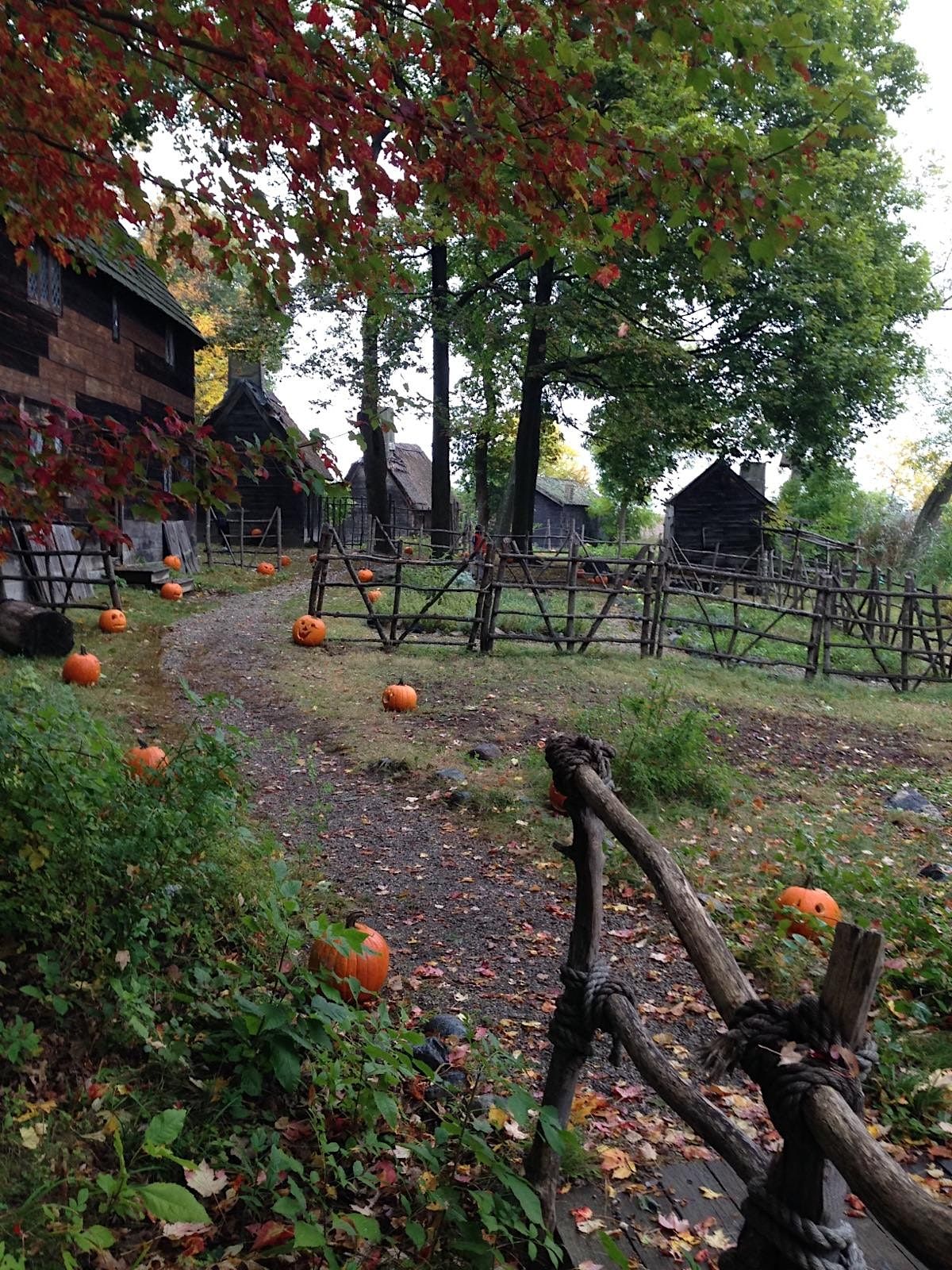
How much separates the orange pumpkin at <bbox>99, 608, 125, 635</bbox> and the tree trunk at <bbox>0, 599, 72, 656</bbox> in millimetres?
2026

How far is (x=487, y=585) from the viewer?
1341 cm

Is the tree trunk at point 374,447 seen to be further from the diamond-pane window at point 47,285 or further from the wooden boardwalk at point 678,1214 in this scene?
the wooden boardwalk at point 678,1214

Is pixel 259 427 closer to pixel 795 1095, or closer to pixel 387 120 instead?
pixel 387 120

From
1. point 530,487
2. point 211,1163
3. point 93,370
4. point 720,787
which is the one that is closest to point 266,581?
point 93,370

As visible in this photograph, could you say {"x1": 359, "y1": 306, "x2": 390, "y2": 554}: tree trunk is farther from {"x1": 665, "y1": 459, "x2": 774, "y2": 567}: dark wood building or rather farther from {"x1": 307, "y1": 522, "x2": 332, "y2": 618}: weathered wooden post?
{"x1": 665, "y1": 459, "x2": 774, "y2": 567}: dark wood building

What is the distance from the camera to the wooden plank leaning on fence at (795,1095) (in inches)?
58.1

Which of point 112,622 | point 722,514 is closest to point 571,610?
point 112,622

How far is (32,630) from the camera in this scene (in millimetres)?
9828

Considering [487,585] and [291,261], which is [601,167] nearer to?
[291,261]

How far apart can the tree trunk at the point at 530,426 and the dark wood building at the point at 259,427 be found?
8.87 m

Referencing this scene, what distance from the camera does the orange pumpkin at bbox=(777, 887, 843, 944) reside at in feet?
16.1

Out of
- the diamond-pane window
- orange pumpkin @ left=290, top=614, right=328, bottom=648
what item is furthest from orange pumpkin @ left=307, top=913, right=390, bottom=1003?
the diamond-pane window

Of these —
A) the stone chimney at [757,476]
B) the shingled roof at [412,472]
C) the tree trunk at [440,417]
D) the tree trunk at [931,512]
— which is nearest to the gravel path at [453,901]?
the tree trunk at [440,417]

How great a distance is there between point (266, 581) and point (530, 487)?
324 inches
